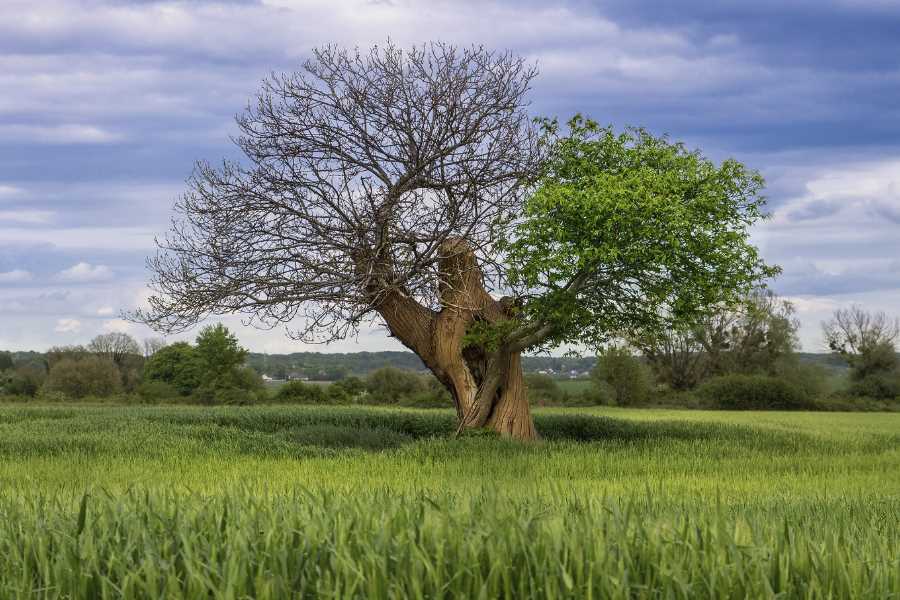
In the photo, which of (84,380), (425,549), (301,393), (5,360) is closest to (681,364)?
(301,393)

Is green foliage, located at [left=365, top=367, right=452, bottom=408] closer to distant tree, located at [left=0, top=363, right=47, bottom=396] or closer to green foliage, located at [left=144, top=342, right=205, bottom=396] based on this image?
green foliage, located at [left=144, top=342, right=205, bottom=396]

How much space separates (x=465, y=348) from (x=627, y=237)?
18.6 feet

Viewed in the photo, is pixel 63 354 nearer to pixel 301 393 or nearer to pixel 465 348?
pixel 301 393

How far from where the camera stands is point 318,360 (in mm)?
61812

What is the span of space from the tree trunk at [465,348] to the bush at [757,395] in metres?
27.9

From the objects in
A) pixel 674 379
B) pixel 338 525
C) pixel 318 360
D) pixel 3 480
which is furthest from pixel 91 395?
pixel 338 525

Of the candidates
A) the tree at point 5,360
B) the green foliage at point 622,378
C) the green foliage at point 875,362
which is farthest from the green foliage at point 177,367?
the green foliage at point 875,362

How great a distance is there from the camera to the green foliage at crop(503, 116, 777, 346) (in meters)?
17.0

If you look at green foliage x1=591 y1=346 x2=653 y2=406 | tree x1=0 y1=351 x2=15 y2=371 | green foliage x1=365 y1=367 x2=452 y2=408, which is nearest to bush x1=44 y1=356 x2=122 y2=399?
green foliage x1=365 y1=367 x2=452 y2=408

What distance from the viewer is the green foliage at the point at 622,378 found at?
44000mm

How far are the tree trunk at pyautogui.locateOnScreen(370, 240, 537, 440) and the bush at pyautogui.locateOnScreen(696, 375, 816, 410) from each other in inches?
1099

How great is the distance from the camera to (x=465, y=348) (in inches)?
824

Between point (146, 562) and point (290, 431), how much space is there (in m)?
17.6

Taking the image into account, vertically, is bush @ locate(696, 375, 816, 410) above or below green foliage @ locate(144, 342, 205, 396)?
below
